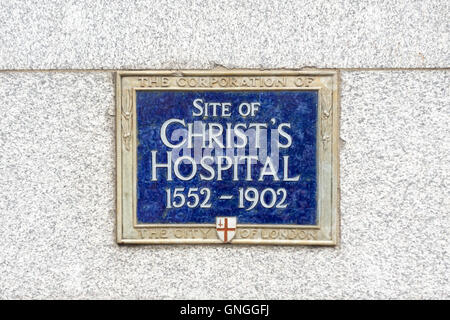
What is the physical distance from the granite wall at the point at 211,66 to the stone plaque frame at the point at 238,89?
0.23ft

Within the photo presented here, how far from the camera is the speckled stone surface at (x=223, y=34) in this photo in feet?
9.55

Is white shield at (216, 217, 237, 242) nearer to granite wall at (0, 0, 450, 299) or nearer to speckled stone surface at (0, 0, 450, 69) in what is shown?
granite wall at (0, 0, 450, 299)

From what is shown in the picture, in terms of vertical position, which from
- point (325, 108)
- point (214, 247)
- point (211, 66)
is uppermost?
point (211, 66)

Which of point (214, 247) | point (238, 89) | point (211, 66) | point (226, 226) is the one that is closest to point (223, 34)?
point (211, 66)

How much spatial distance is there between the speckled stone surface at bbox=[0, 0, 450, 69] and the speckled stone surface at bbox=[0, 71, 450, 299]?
0.46ft

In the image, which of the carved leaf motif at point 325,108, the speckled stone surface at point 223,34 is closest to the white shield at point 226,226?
the carved leaf motif at point 325,108

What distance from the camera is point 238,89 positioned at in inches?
115

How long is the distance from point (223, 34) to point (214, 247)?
137 centimetres

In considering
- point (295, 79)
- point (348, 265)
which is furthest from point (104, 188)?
point (348, 265)

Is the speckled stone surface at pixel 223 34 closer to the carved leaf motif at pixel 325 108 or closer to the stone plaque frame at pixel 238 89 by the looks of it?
the stone plaque frame at pixel 238 89

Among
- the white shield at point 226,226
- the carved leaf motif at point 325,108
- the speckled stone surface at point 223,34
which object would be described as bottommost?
the white shield at point 226,226

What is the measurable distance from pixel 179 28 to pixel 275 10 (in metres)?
0.62

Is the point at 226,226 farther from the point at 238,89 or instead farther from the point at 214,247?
the point at 238,89

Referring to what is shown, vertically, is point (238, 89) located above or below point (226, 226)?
above
